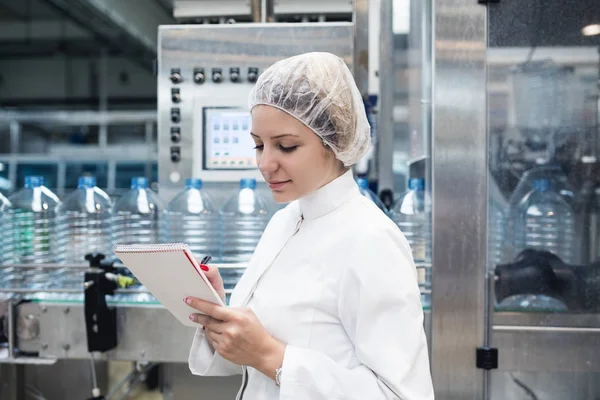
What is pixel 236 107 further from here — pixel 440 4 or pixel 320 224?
pixel 320 224

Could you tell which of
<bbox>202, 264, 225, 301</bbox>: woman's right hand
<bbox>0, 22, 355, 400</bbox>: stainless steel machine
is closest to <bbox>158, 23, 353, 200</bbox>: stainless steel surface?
<bbox>0, 22, 355, 400</bbox>: stainless steel machine

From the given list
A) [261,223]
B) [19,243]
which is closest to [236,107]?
[261,223]

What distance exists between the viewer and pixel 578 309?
169 centimetres

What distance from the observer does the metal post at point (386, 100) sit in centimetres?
242

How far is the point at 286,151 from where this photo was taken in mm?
922

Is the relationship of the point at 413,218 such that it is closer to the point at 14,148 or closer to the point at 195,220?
the point at 195,220

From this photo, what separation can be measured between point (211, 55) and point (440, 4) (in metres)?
1.08

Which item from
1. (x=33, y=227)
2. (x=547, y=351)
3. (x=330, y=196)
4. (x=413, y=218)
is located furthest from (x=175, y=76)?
(x=547, y=351)

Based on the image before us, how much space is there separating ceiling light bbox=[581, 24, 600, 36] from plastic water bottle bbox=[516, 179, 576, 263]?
0.54 meters

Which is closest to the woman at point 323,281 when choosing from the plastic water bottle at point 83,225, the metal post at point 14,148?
the plastic water bottle at point 83,225

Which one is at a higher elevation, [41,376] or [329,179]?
[329,179]

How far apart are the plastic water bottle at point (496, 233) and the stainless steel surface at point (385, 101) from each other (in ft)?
2.67

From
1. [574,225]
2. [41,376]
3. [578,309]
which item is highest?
[574,225]

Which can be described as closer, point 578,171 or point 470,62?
point 470,62
